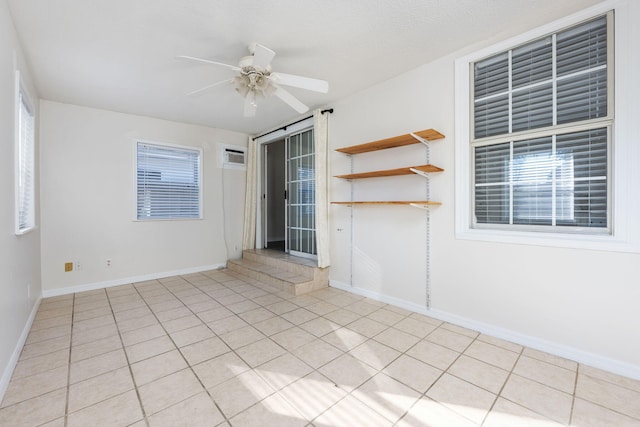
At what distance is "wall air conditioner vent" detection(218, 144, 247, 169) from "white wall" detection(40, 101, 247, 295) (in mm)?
156

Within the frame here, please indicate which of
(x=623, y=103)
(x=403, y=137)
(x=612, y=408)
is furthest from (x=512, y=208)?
(x=612, y=408)

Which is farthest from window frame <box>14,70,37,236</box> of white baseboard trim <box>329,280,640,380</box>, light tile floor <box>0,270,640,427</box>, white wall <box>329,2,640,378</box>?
white baseboard trim <box>329,280,640,380</box>

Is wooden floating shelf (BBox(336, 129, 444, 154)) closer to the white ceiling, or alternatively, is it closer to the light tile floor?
the white ceiling

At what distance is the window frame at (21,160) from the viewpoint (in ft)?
7.13

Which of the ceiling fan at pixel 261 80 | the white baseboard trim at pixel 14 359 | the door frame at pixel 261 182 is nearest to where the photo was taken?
the white baseboard trim at pixel 14 359

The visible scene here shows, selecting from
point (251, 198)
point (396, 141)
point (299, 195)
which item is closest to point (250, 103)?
point (396, 141)

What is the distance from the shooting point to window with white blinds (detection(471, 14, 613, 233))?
1.97 m

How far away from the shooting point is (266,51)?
6.27 ft

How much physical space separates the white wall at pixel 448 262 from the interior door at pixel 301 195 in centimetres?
66

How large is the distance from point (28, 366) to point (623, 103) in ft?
14.9

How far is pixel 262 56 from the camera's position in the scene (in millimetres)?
1977

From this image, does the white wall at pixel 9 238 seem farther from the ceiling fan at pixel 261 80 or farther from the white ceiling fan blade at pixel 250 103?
the white ceiling fan blade at pixel 250 103

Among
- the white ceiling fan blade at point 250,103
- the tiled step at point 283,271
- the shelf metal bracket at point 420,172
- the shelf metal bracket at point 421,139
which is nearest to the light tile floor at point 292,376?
the tiled step at point 283,271

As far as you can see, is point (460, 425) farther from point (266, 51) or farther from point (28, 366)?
point (28, 366)
